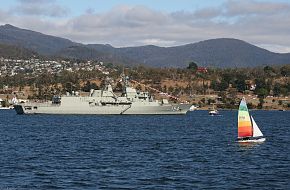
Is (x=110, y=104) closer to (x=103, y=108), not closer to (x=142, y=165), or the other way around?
(x=103, y=108)

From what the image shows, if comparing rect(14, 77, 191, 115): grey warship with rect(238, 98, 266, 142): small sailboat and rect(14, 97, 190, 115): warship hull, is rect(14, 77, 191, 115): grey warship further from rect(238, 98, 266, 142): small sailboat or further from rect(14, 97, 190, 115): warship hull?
rect(238, 98, 266, 142): small sailboat

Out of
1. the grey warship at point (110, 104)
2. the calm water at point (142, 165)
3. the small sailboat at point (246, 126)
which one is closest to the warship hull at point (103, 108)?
the grey warship at point (110, 104)

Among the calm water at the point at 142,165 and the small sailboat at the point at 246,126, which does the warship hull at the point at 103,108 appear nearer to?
the calm water at the point at 142,165

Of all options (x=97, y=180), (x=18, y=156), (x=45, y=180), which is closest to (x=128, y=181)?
(x=97, y=180)

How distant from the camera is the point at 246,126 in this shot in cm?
7769

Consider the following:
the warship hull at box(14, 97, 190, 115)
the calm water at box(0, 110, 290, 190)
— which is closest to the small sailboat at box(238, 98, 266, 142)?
the calm water at box(0, 110, 290, 190)

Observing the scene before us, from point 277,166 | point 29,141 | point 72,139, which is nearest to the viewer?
point 277,166

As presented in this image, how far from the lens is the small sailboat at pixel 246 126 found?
251 ft

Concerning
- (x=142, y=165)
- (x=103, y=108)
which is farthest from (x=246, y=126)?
(x=103, y=108)

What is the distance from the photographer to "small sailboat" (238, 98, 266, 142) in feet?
251

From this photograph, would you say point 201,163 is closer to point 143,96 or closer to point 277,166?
point 277,166

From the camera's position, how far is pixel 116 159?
201 feet

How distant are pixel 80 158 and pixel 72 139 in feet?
90.9

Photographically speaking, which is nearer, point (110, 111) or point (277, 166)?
point (277, 166)
